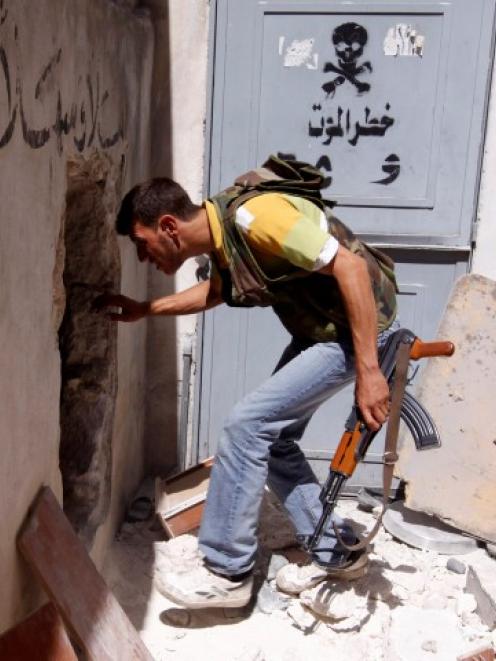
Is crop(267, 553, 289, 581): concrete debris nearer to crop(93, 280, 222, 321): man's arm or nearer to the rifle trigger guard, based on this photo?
the rifle trigger guard

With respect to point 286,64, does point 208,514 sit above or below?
below

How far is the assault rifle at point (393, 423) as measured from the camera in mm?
3104

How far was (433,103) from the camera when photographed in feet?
13.8

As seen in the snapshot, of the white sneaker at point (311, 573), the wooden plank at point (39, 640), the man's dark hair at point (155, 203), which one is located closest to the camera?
the wooden plank at point (39, 640)

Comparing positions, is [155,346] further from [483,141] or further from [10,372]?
[10,372]

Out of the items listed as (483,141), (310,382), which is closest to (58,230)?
(310,382)

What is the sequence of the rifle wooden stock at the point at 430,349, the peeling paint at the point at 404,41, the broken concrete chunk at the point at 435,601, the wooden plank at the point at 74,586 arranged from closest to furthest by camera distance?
the wooden plank at the point at 74,586, the rifle wooden stock at the point at 430,349, the broken concrete chunk at the point at 435,601, the peeling paint at the point at 404,41

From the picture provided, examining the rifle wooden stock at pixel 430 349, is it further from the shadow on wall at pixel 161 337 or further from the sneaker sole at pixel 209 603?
the shadow on wall at pixel 161 337

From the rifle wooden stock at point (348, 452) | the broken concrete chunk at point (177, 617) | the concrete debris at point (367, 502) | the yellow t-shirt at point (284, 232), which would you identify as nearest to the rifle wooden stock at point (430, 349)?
the rifle wooden stock at point (348, 452)

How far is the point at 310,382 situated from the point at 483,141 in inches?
73.3

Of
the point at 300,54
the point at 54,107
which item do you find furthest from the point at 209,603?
the point at 300,54

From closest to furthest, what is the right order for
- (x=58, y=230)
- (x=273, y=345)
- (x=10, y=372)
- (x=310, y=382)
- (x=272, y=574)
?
(x=10, y=372) → (x=58, y=230) → (x=310, y=382) → (x=272, y=574) → (x=273, y=345)

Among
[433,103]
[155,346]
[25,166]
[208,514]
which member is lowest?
[208,514]

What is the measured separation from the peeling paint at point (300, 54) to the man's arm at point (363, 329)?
68.0 inches
